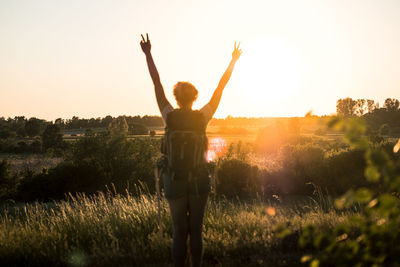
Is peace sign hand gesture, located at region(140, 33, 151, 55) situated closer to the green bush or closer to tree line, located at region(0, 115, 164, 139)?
the green bush

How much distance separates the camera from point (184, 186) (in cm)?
328

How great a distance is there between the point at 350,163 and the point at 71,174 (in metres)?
15.6

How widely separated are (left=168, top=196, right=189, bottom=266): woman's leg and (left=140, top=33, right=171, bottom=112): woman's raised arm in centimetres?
97

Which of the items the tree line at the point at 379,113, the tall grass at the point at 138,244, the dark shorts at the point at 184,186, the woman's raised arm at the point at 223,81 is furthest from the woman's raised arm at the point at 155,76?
the tree line at the point at 379,113

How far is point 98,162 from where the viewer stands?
19.8m

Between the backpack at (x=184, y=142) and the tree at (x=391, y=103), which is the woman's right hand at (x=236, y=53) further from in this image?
the tree at (x=391, y=103)

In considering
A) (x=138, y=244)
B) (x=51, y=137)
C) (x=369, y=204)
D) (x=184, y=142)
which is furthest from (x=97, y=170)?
(x=51, y=137)

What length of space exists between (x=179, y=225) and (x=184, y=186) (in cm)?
44

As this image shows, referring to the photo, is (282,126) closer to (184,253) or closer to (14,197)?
(14,197)

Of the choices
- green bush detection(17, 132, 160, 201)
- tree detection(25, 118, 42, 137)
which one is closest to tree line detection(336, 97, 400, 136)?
green bush detection(17, 132, 160, 201)

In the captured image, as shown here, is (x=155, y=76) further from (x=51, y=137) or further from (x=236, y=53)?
(x=51, y=137)

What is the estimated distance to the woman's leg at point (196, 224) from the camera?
335 cm

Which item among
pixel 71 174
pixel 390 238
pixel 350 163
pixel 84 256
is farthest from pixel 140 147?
pixel 390 238

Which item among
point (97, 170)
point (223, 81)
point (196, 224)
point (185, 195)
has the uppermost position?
point (223, 81)
